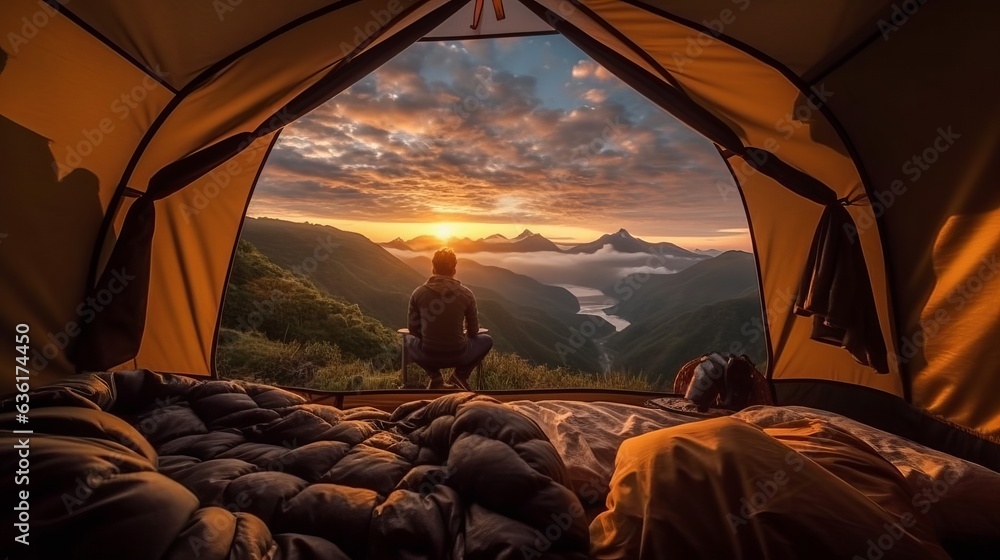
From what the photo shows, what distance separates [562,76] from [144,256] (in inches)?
293

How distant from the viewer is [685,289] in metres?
14.4

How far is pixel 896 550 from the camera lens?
1021mm

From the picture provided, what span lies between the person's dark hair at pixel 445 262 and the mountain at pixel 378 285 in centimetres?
662

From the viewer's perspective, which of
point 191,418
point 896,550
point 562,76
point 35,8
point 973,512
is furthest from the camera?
point 562,76

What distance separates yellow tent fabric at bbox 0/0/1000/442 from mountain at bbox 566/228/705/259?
9.34 m

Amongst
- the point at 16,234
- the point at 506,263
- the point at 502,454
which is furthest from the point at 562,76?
the point at 502,454

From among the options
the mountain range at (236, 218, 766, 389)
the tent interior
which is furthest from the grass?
the mountain range at (236, 218, 766, 389)

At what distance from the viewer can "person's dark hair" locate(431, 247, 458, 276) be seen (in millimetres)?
4031

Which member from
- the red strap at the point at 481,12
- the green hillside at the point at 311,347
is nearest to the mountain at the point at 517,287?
the green hillside at the point at 311,347

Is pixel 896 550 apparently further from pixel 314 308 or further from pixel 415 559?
pixel 314 308

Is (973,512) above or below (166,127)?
below

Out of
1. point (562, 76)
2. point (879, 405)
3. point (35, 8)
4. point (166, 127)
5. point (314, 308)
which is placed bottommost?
point (314, 308)

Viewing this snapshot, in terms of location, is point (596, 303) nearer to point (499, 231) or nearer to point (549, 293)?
point (549, 293)

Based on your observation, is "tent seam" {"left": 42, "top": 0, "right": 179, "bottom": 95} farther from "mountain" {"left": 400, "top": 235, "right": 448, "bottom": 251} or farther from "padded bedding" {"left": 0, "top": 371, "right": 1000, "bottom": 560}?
"mountain" {"left": 400, "top": 235, "right": 448, "bottom": 251}
